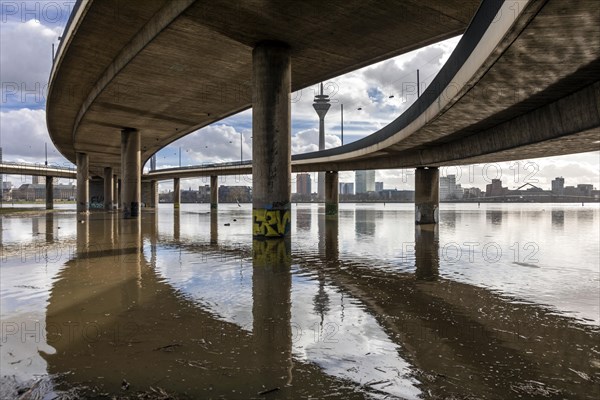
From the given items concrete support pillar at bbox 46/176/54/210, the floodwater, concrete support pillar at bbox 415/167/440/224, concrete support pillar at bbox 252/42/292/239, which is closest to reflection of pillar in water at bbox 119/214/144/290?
the floodwater

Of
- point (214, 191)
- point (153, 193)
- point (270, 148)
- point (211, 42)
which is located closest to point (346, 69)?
point (211, 42)

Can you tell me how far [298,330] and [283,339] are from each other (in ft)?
1.77

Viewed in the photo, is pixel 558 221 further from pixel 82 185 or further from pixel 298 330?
pixel 82 185

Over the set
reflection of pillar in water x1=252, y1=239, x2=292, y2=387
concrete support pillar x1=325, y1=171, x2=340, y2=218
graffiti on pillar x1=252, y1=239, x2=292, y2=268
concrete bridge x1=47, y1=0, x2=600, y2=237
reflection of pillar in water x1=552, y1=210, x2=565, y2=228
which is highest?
concrete bridge x1=47, y1=0, x2=600, y2=237

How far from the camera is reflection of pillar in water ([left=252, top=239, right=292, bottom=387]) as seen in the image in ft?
18.4

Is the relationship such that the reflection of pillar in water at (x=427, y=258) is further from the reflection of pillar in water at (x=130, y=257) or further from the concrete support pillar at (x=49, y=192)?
the concrete support pillar at (x=49, y=192)

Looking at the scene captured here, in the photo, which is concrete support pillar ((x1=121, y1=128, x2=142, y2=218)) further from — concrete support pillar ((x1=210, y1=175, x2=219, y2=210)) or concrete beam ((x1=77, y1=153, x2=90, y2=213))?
concrete support pillar ((x1=210, y1=175, x2=219, y2=210))

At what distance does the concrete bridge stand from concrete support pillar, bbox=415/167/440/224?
132mm

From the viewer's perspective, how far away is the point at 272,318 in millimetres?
7996

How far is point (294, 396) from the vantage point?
4793 mm

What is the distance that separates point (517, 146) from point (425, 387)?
66.9 ft

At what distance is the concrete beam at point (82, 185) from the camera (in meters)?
69.3

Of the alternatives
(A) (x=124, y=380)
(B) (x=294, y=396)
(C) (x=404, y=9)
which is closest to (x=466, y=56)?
(C) (x=404, y=9)

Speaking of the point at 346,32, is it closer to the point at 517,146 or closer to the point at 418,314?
the point at 517,146
